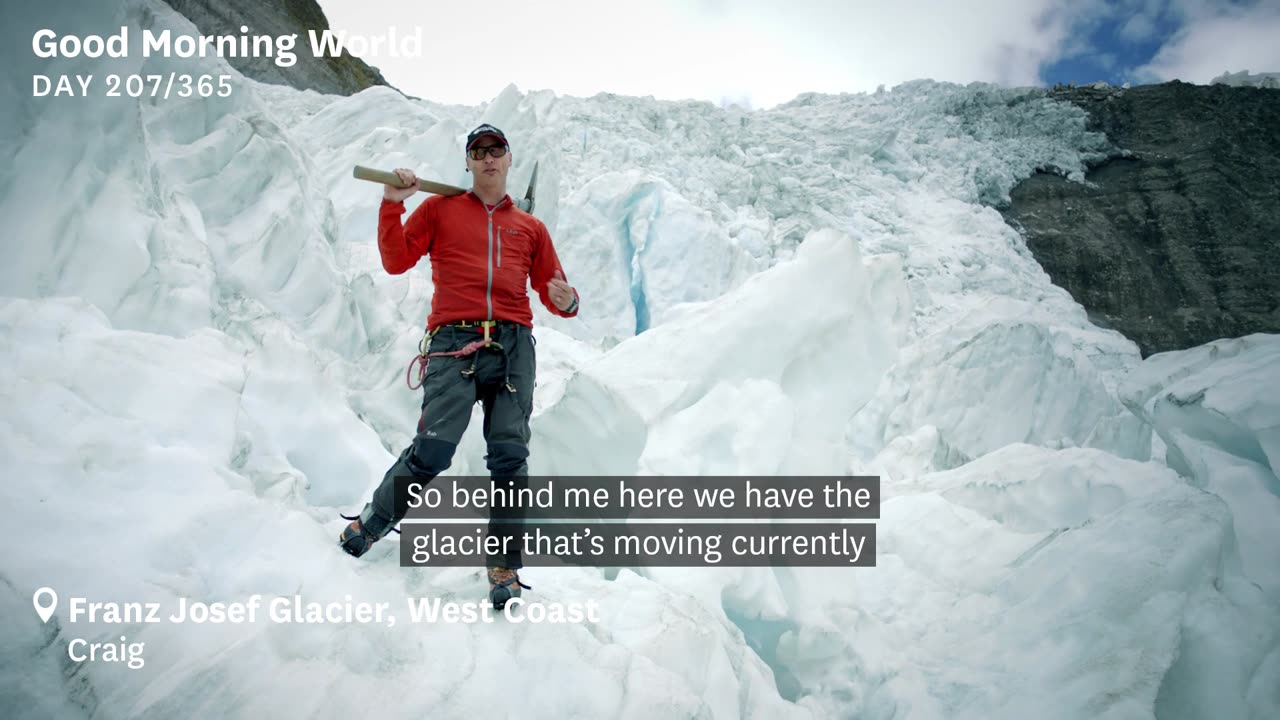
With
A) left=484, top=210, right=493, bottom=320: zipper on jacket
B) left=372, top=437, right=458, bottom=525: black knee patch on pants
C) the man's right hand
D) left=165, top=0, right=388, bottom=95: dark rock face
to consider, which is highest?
left=165, top=0, right=388, bottom=95: dark rock face

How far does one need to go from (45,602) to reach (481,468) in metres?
2.58

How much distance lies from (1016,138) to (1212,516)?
2072 centimetres

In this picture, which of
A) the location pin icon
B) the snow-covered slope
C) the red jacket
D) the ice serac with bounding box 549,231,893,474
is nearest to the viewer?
the location pin icon

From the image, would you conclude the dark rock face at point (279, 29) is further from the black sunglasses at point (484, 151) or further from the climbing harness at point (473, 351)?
the climbing harness at point (473, 351)

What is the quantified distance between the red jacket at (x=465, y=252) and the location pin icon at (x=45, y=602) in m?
1.00

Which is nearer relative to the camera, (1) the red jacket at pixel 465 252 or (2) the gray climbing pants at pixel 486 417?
(2) the gray climbing pants at pixel 486 417

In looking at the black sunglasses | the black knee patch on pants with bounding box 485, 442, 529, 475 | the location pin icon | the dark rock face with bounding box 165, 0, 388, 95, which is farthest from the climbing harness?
the dark rock face with bounding box 165, 0, 388, 95

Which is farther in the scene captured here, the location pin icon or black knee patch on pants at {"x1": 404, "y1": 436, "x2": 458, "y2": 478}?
black knee patch on pants at {"x1": 404, "y1": 436, "x2": 458, "y2": 478}

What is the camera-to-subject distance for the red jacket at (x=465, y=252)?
1840mm

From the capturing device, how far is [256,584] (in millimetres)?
1505

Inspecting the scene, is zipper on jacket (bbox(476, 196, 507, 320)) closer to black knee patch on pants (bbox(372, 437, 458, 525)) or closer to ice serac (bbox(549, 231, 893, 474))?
black knee patch on pants (bbox(372, 437, 458, 525))

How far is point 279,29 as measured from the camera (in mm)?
25109

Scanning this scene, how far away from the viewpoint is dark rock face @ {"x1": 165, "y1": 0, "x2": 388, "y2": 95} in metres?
21.7

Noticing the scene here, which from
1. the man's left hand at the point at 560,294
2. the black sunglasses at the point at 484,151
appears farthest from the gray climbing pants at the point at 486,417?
the black sunglasses at the point at 484,151
